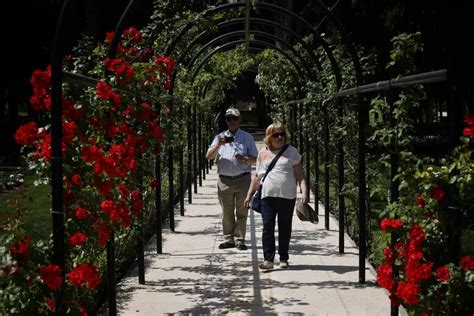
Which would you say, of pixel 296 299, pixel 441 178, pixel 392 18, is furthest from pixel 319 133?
pixel 392 18

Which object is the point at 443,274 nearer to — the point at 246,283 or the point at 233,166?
the point at 246,283

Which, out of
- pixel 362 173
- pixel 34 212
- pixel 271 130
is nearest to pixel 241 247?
pixel 271 130

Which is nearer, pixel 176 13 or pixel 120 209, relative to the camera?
pixel 120 209

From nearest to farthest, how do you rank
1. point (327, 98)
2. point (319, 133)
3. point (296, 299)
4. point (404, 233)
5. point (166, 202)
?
point (404, 233)
point (296, 299)
point (327, 98)
point (319, 133)
point (166, 202)

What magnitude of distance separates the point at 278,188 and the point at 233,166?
1.27 meters

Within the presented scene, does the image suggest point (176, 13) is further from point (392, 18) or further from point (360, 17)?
point (360, 17)

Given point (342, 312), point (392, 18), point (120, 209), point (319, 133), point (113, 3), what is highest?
point (113, 3)

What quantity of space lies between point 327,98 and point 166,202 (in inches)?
181

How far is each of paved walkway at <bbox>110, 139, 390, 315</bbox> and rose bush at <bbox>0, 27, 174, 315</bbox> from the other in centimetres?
84

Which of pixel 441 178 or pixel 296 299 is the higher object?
pixel 441 178

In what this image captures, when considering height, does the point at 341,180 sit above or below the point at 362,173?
below

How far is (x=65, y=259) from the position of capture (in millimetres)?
4000

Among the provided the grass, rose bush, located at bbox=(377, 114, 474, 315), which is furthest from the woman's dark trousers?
rose bush, located at bbox=(377, 114, 474, 315)

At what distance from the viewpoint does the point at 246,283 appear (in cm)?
672
